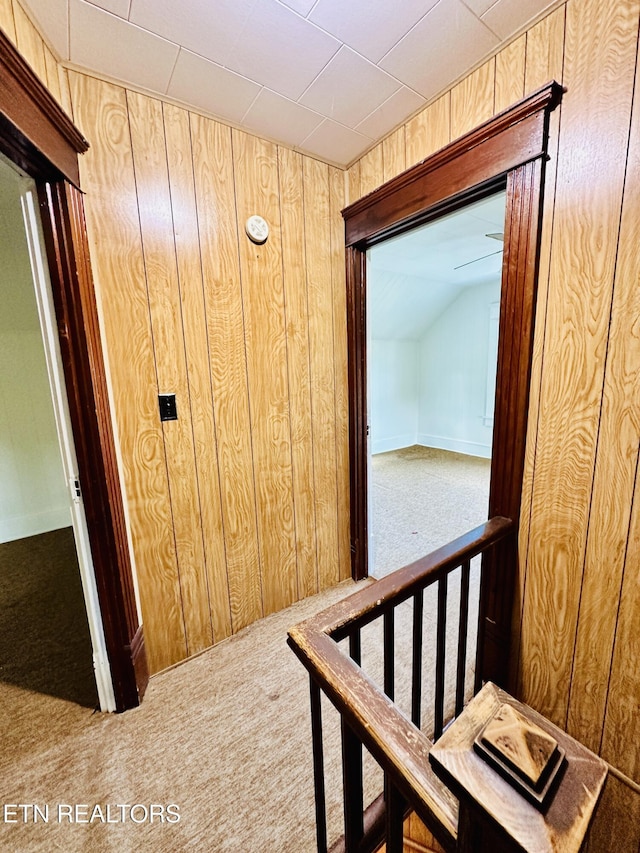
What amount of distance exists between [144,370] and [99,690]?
1.36 meters

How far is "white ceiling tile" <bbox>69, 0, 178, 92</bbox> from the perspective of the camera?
3.54 feet

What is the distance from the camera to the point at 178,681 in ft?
5.26

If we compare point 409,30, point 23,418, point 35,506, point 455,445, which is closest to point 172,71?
point 409,30

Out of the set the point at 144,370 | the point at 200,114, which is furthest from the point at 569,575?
the point at 200,114

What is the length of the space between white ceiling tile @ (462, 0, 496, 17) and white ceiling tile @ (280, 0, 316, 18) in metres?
0.48

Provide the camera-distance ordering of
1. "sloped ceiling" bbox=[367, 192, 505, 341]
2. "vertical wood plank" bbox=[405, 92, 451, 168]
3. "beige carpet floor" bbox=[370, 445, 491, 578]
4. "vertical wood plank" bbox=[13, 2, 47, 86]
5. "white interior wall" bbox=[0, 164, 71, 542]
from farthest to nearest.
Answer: "sloped ceiling" bbox=[367, 192, 505, 341]
"white interior wall" bbox=[0, 164, 71, 542]
"beige carpet floor" bbox=[370, 445, 491, 578]
"vertical wood plank" bbox=[405, 92, 451, 168]
"vertical wood plank" bbox=[13, 2, 47, 86]

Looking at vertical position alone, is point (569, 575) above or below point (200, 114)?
below

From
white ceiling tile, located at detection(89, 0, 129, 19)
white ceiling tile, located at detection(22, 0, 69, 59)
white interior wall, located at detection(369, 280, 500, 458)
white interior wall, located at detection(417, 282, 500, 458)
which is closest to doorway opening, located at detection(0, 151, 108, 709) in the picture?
white ceiling tile, located at detection(22, 0, 69, 59)

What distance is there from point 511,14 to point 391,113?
0.52 metres

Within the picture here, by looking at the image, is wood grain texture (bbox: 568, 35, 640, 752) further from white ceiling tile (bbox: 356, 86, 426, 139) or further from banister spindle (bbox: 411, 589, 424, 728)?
white ceiling tile (bbox: 356, 86, 426, 139)

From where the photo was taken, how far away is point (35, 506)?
123 inches

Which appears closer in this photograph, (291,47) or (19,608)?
(291,47)

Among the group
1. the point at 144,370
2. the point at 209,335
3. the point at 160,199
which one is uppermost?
the point at 160,199

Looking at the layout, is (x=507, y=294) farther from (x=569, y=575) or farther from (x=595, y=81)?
(x=569, y=575)
